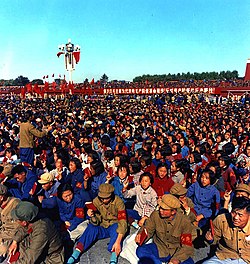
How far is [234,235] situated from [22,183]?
373 cm

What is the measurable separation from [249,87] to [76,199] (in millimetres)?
32915

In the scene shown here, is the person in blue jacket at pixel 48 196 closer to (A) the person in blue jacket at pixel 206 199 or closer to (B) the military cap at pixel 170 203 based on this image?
(B) the military cap at pixel 170 203

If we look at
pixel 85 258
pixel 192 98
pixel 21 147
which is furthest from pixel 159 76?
pixel 85 258

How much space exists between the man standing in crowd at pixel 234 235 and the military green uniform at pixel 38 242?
186cm

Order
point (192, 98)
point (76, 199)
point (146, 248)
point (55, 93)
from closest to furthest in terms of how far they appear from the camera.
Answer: point (146, 248) < point (76, 199) < point (192, 98) < point (55, 93)

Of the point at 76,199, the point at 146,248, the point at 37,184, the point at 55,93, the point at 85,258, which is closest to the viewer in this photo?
the point at 146,248

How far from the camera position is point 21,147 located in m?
8.51

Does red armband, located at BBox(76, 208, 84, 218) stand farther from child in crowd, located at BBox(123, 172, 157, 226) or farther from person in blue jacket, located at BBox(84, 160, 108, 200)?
child in crowd, located at BBox(123, 172, 157, 226)

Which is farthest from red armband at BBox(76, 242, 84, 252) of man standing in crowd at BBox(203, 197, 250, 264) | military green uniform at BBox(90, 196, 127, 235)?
man standing in crowd at BBox(203, 197, 250, 264)

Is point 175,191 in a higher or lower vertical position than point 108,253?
higher

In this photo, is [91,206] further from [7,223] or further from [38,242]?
[38,242]

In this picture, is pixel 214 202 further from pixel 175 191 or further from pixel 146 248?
pixel 146 248

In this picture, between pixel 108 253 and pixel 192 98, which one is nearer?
pixel 108 253

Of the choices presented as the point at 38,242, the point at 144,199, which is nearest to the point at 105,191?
the point at 144,199
